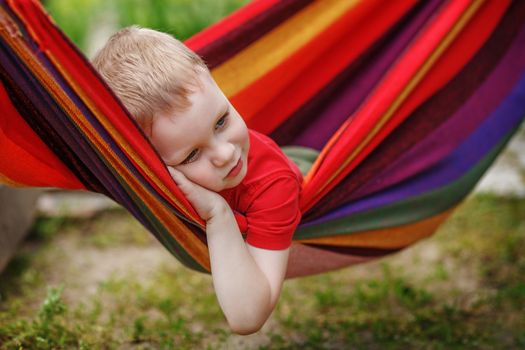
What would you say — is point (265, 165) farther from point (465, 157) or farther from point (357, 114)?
point (465, 157)

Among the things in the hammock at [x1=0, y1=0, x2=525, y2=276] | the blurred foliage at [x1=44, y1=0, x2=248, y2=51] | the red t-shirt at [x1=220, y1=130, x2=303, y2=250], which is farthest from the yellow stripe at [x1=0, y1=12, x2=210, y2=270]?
the blurred foliage at [x1=44, y1=0, x2=248, y2=51]

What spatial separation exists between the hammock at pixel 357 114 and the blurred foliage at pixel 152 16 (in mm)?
Result: 1384

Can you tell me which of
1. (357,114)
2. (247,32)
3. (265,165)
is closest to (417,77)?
(357,114)

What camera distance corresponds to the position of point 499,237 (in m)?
2.49

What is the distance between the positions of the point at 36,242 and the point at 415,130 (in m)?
1.45

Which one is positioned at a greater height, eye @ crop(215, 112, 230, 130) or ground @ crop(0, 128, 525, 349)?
eye @ crop(215, 112, 230, 130)

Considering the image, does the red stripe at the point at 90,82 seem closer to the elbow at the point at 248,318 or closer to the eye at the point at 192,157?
the eye at the point at 192,157

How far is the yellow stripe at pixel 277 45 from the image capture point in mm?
1756

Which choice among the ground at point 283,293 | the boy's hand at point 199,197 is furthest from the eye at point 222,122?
the ground at point 283,293

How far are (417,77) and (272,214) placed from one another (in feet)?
1.94

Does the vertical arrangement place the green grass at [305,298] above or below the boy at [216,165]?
below

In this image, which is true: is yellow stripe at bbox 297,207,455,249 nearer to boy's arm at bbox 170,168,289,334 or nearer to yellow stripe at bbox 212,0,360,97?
boy's arm at bbox 170,168,289,334

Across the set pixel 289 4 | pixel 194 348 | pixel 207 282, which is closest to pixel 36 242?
pixel 207 282

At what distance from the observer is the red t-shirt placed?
53.4 inches
